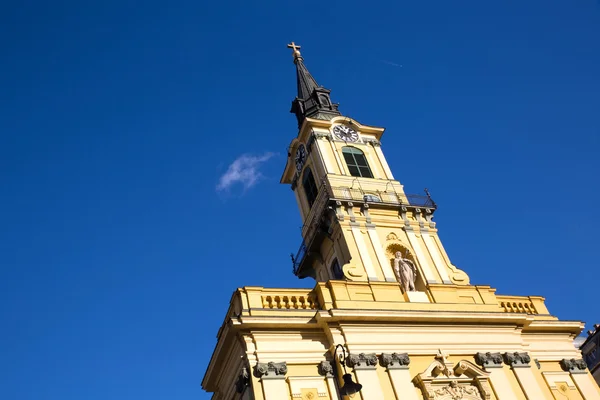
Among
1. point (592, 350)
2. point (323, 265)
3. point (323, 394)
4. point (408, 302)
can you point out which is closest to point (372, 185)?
point (323, 265)

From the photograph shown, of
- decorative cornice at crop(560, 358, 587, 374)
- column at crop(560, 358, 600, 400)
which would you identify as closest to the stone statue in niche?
decorative cornice at crop(560, 358, 587, 374)

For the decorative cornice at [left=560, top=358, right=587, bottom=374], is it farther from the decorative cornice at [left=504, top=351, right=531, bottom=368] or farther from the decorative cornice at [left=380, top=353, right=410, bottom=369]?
the decorative cornice at [left=380, top=353, right=410, bottom=369]

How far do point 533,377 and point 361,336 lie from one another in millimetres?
6386

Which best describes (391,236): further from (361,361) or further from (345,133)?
(361,361)

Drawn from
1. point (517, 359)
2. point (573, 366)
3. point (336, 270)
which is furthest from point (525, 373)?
point (336, 270)

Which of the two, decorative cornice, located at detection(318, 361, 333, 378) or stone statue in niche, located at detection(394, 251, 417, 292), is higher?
stone statue in niche, located at detection(394, 251, 417, 292)

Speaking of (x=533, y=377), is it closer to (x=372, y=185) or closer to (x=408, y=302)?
(x=408, y=302)

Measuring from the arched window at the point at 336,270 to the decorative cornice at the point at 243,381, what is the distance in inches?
272

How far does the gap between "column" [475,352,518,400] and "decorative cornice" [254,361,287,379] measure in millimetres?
7056

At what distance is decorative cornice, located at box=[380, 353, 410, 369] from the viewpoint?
20547 millimetres

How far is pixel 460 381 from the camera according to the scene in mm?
21062

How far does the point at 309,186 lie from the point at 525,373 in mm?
12925

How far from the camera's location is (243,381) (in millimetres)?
19703

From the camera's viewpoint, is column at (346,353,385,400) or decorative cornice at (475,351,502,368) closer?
column at (346,353,385,400)
